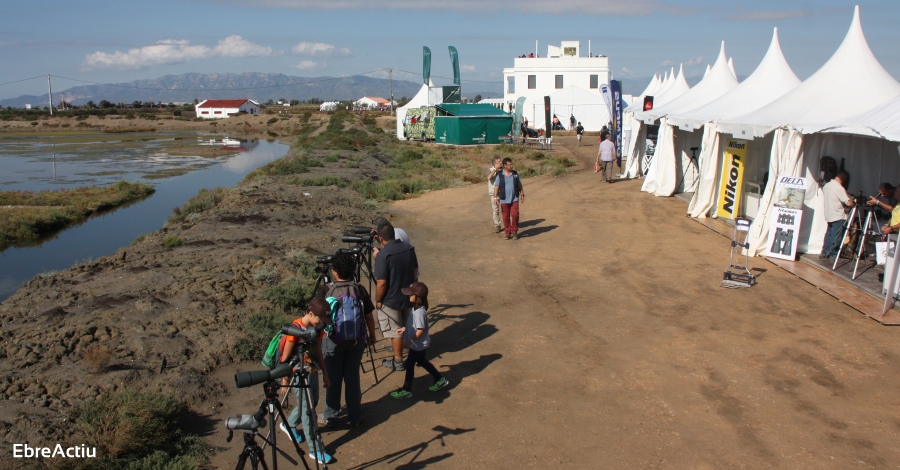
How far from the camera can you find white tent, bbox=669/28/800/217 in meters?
13.5

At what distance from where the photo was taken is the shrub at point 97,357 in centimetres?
664

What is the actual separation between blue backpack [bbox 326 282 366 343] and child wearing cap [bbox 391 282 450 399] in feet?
2.63

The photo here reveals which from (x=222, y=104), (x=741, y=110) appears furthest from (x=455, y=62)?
(x=222, y=104)

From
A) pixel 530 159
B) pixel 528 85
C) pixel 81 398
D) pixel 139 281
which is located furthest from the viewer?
pixel 528 85

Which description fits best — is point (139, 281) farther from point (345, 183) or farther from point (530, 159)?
point (530, 159)

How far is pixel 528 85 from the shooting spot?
57.4m

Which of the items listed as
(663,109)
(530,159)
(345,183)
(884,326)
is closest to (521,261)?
(884,326)

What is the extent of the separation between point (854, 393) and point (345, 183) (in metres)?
18.5

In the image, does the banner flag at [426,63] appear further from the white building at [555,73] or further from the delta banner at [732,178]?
the delta banner at [732,178]

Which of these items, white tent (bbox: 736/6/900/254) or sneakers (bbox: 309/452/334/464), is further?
white tent (bbox: 736/6/900/254)

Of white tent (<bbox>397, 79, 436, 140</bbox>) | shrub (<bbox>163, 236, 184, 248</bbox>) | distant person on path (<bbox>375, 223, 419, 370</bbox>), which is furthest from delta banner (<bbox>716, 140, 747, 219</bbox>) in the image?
white tent (<bbox>397, 79, 436, 140</bbox>)

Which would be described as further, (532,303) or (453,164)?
(453,164)

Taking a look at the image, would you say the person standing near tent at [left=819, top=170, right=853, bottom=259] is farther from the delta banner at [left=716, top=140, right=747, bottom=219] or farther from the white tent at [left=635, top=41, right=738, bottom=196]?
the white tent at [left=635, top=41, right=738, bottom=196]

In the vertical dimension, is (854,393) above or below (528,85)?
below
